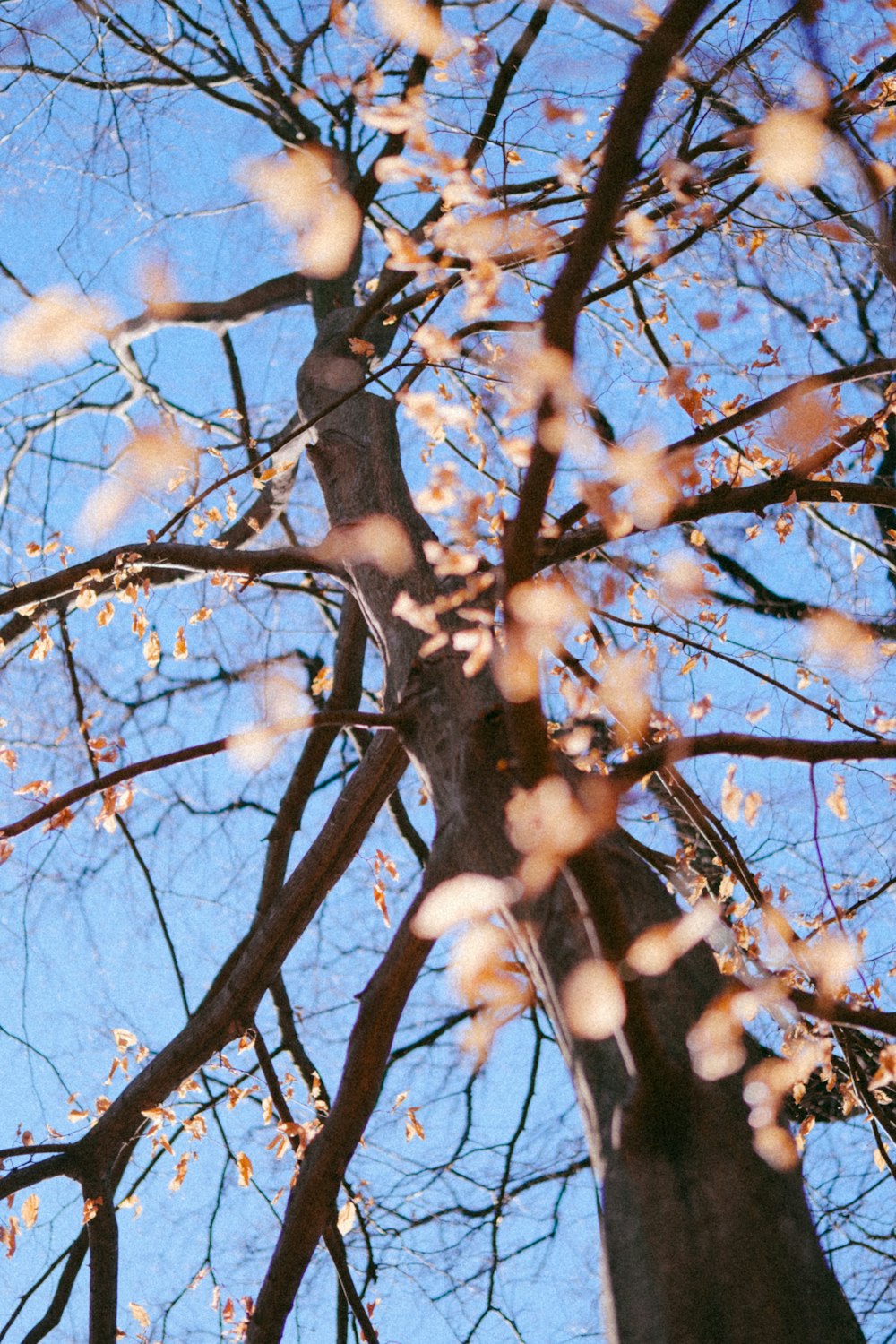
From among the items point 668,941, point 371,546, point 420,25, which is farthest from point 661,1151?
point 420,25

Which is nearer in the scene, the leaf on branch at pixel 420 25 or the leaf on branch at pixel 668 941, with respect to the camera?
the leaf on branch at pixel 668 941

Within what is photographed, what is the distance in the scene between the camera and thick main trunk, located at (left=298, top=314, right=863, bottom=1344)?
1.41 m

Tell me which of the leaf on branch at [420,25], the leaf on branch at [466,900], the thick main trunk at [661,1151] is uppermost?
the leaf on branch at [420,25]

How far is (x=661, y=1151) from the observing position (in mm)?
1557

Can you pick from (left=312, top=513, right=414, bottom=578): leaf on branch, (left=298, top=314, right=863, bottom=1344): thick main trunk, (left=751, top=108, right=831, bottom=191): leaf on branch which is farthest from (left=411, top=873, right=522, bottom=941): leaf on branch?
(left=751, top=108, right=831, bottom=191): leaf on branch

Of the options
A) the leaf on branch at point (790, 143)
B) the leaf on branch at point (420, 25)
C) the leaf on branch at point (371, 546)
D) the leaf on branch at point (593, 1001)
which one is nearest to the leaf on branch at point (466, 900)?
the leaf on branch at point (593, 1001)

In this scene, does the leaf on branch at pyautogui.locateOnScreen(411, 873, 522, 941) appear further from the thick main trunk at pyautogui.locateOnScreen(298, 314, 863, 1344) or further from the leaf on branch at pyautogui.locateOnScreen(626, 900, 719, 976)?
the leaf on branch at pyautogui.locateOnScreen(626, 900, 719, 976)

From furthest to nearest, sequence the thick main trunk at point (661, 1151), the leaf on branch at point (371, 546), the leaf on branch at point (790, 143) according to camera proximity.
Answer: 1. the leaf on branch at point (371, 546)
2. the leaf on branch at point (790, 143)
3. the thick main trunk at point (661, 1151)

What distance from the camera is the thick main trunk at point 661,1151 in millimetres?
1412

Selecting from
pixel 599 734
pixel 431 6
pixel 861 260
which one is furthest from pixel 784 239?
pixel 599 734

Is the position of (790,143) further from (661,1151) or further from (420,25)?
(661,1151)

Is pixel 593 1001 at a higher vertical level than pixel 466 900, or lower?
lower

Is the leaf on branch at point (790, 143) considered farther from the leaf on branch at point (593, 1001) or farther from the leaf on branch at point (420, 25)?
the leaf on branch at point (593, 1001)

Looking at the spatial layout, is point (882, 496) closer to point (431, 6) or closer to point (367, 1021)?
→ point (367, 1021)
